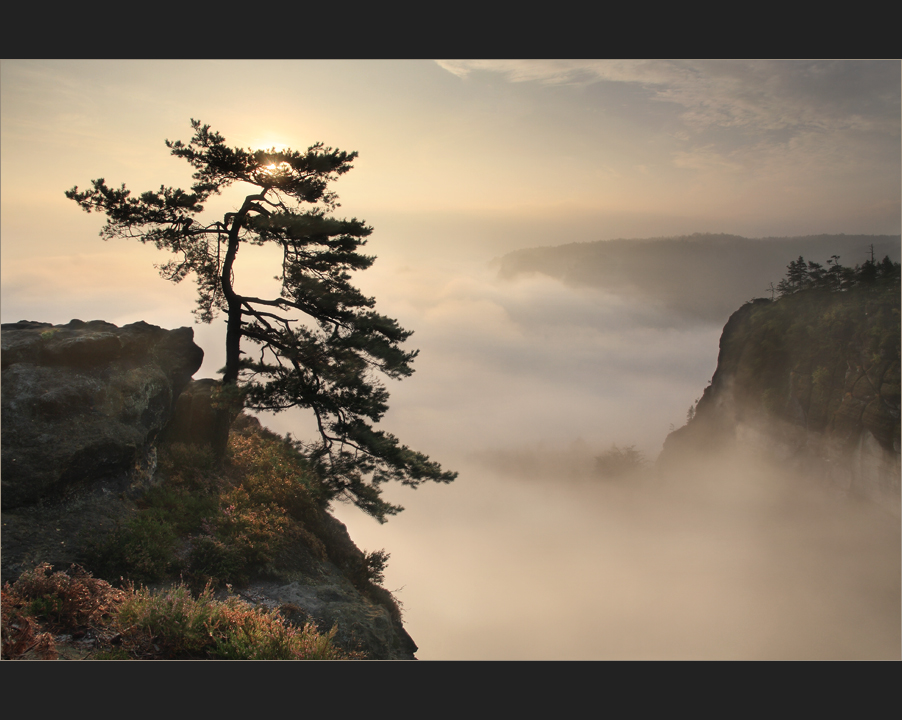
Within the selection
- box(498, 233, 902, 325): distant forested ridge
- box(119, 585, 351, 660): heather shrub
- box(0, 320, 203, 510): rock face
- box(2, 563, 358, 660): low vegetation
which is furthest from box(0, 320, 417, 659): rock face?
box(498, 233, 902, 325): distant forested ridge

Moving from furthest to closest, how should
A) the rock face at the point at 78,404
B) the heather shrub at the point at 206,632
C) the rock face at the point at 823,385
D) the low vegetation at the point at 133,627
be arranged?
the rock face at the point at 823,385 < the rock face at the point at 78,404 < the heather shrub at the point at 206,632 < the low vegetation at the point at 133,627

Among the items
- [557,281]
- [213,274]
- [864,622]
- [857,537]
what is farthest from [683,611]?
[557,281]

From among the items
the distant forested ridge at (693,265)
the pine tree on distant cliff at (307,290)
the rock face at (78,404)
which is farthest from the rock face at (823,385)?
the rock face at (78,404)

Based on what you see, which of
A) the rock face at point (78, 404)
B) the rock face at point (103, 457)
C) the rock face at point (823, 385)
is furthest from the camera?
the rock face at point (823, 385)

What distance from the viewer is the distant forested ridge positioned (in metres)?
34.9

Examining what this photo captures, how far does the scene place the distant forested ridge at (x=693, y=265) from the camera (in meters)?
34.9

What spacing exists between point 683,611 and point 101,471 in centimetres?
2160

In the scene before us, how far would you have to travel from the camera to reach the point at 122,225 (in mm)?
12797

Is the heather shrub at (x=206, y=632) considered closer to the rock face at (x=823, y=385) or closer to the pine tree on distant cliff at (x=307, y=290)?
the pine tree on distant cliff at (x=307, y=290)

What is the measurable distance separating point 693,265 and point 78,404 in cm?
7427

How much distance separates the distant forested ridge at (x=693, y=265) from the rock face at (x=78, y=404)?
117 feet

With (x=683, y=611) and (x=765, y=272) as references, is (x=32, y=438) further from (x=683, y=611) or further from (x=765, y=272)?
(x=765, y=272)

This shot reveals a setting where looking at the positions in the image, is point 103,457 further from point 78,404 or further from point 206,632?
point 206,632

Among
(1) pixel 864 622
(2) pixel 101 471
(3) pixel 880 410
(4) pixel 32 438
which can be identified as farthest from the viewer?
(3) pixel 880 410
